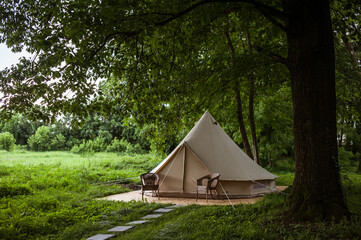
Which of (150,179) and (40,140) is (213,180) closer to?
(150,179)

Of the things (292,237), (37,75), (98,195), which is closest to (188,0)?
(37,75)

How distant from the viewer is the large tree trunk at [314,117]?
475cm

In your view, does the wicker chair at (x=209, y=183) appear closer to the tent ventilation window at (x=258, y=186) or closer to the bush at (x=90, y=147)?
the tent ventilation window at (x=258, y=186)

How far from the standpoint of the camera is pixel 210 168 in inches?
368

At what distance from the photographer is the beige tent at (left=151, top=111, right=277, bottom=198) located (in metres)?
9.20

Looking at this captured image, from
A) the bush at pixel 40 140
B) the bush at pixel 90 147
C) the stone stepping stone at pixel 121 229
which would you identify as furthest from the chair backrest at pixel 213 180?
the bush at pixel 40 140

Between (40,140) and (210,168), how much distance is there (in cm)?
2469

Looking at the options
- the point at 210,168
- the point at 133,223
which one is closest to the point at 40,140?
the point at 210,168

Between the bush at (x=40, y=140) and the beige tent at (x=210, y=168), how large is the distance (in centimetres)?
2299

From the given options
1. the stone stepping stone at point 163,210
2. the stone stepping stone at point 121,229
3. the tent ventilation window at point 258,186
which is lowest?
the stone stepping stone at point 163,210

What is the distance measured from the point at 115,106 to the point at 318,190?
14.0ft

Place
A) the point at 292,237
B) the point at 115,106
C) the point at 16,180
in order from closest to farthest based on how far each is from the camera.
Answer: the point at 292,237 → the point at 115,106 → the point at 16,180

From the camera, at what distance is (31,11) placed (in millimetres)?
6168

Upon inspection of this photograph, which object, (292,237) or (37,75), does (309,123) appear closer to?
(292,237)
